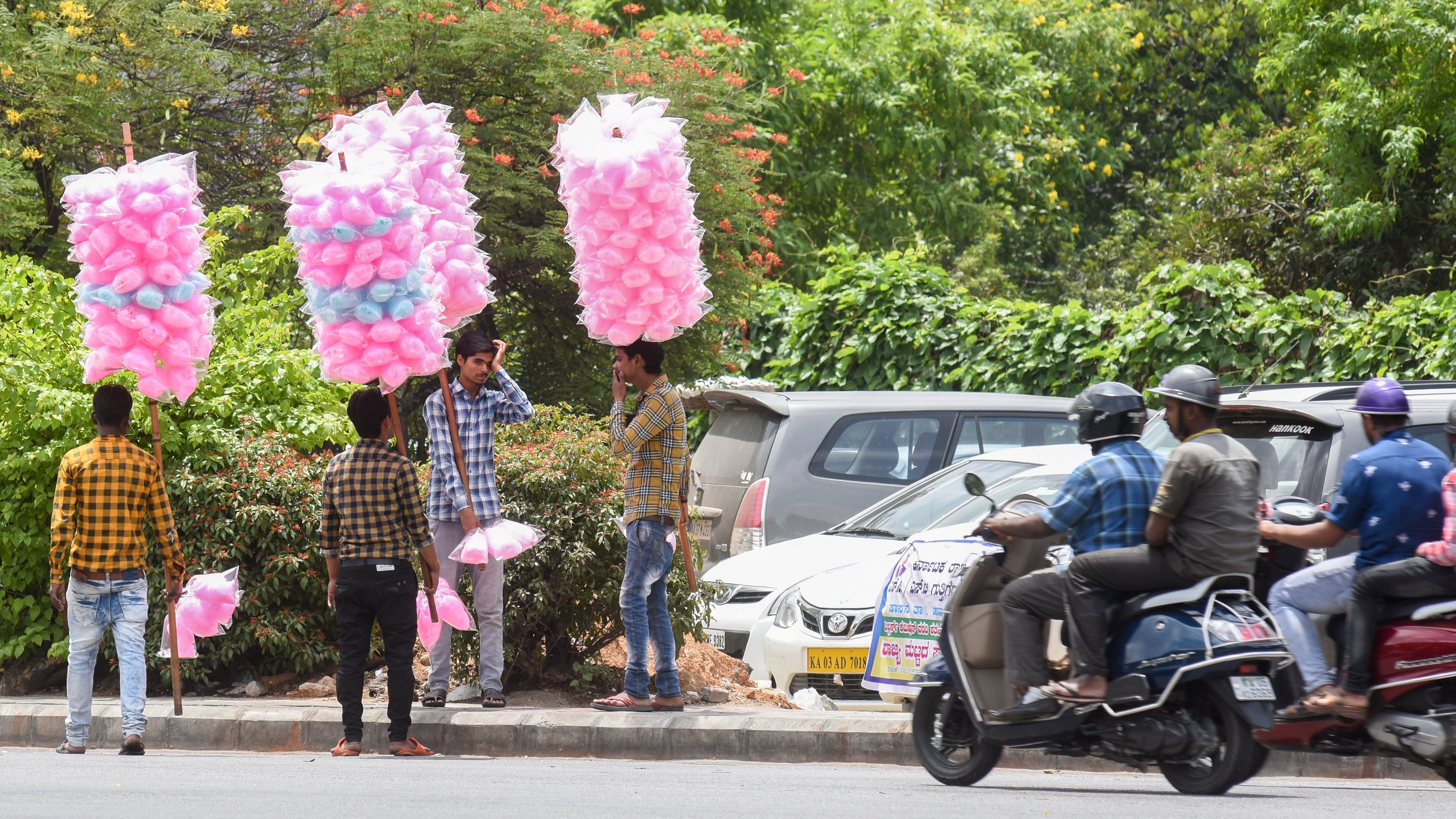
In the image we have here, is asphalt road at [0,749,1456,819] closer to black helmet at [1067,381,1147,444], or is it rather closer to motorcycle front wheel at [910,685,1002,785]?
motorcycle front wheel at [910,685,1002,785]

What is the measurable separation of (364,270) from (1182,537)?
405 cm

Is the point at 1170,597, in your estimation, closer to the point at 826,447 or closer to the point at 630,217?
the point at 630,217

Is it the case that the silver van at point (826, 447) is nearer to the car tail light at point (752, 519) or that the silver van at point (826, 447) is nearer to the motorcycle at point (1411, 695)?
the car tail light at point (752, 519)

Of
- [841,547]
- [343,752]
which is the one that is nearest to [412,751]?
[343,752]

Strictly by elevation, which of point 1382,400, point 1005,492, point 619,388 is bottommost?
point 1005,492

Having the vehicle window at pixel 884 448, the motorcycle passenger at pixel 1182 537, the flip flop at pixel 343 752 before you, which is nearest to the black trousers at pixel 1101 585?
the motorcycle passenger at pixel 1182 537

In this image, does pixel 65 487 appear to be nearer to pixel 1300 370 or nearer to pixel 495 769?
pixel 495 769

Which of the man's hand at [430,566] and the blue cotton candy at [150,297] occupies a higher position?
the blue cotton candy at [150,297]

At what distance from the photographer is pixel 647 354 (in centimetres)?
820

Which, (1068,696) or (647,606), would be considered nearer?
(1068,696)

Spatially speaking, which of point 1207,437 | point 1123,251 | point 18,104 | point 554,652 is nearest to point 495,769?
point 554,652

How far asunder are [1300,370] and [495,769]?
823cm

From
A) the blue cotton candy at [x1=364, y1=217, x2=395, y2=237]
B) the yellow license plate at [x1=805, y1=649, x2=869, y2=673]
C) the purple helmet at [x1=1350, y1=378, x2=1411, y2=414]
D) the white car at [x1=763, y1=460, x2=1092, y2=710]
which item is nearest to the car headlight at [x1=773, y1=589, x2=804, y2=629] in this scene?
the white car at [x1=763, y1=460, x2=1092, y2=710]

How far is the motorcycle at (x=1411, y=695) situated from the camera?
5.99 metres
